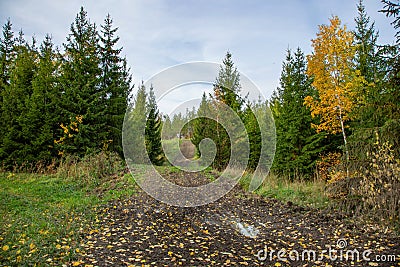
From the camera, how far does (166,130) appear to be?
7891mm

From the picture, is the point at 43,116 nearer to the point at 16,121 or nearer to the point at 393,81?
the point at 16,121

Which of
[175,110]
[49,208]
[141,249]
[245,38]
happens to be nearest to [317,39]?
[245,38]

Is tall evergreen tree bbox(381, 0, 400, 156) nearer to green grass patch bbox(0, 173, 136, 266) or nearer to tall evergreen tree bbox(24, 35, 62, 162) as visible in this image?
green grass patch bbox(0, 173, 136, 266)

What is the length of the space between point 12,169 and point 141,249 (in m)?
9.69

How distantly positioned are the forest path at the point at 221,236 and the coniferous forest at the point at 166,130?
0.46 feet

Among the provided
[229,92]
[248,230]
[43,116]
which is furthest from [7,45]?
[248,230]

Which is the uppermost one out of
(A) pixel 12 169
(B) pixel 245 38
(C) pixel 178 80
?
(B) pixel 245 38

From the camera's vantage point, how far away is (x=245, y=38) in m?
8.72

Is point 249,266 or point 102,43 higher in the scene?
point 102,43

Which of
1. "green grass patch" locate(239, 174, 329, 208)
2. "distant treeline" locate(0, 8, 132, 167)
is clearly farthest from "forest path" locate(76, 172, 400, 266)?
"distant treeline" locate(0, 8, 132, 167)

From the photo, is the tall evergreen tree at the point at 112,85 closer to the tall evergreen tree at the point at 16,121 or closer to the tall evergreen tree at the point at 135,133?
the tall evergreen tree at the point at 135,133

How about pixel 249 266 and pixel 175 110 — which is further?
pixel 175 110

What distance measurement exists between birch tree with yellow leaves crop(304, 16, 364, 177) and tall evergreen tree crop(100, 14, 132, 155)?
8.46 meters

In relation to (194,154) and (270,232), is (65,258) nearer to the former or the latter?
(270,232)
